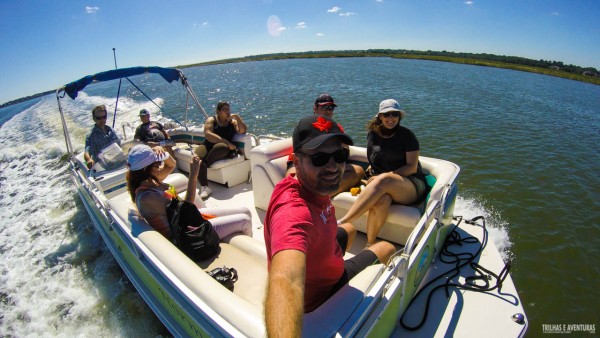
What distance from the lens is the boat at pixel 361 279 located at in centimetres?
141

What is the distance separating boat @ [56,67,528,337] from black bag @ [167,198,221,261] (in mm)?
122

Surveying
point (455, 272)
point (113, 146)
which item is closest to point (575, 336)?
point (455, 272)

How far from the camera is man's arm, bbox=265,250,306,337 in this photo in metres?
0.85

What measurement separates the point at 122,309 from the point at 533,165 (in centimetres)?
859

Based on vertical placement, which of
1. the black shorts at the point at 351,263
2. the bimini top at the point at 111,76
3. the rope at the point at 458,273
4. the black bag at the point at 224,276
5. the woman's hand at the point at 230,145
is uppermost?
the bimini top at the point at 111,76

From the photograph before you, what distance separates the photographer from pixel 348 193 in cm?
309

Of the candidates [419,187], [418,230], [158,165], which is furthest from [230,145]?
[418,230]

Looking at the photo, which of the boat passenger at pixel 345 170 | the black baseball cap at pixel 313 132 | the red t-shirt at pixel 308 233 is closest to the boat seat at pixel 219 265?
the red t-shirt at pixel 308 233

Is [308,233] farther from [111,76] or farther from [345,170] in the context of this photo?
[111,76]

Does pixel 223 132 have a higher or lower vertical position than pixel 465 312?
higher

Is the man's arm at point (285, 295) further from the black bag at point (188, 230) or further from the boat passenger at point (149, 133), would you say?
the boat passenger at point (149, 133)

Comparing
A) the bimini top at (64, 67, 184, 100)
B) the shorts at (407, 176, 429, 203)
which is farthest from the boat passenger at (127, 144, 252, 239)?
the bimini top at (64, 67, 184, 100)

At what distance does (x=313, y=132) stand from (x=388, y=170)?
1.85m

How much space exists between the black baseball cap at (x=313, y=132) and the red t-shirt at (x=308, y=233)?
19 cm
